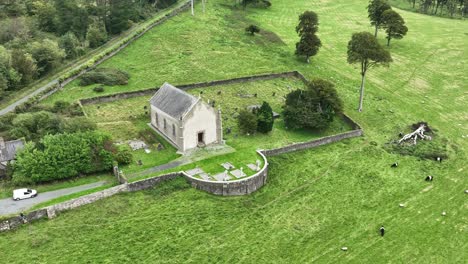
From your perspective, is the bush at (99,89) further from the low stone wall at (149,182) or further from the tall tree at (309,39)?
the tall tree at (309,39)

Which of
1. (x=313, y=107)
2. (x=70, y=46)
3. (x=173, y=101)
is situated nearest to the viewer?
A: (x=173, y=101)

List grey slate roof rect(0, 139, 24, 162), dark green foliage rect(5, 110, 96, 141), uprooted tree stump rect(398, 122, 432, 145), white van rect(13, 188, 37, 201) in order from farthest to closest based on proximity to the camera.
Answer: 1. uprooted tree stump rect(398, 122, 432, 145)
2. dark green foliage rect(5, 110, 96, 141)
3. grey slate roof rect(0, 139, 24, 162)
4. white van rect(13, 188, 37, 201)

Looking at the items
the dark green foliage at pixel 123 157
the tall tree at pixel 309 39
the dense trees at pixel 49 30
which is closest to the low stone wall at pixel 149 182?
the dark green foliage at pixel 123 157

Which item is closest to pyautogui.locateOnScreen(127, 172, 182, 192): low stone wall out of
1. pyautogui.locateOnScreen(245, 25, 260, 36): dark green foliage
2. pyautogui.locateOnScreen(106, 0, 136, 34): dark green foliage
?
pyautogui.locateOnScreen(245, 25, 260, 36): dark green foliage

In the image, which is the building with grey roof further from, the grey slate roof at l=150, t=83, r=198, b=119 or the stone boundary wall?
the stone boundary wall

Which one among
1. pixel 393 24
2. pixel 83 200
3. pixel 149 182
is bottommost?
pixel 83 200

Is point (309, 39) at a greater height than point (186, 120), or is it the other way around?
point (309, 39)

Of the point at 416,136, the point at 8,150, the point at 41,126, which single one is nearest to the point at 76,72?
the point at 41,126

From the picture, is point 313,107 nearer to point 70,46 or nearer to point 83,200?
point 83,200
